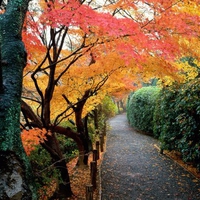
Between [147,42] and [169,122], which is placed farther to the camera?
[169,122]

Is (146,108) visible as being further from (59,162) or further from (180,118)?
(59,162)

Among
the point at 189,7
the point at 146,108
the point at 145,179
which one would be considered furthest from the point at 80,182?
the point at 146,108

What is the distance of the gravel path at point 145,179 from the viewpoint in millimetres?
5745

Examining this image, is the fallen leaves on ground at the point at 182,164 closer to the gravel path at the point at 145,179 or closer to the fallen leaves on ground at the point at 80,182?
the gravel path at the point at 145,179

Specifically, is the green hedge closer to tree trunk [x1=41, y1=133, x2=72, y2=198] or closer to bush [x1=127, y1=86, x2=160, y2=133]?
bush [x1=127, y1=86, x2=160, y2=133]

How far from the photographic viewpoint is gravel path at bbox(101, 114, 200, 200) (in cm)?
574

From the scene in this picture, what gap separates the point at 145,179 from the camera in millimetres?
6934

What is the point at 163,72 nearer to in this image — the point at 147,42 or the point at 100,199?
the point at 147,42

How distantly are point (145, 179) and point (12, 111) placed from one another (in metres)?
5.48

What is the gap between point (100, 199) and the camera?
18.4 ft

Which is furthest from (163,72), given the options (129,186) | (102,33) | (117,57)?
(129,186)

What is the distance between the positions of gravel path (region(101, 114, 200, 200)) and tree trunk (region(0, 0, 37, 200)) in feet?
12.5

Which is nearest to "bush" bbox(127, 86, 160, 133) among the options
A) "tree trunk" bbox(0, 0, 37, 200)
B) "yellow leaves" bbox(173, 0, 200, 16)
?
"yellow leaves" bbox(173, 0, 200, 16)

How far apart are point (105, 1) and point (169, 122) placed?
5265 mm
